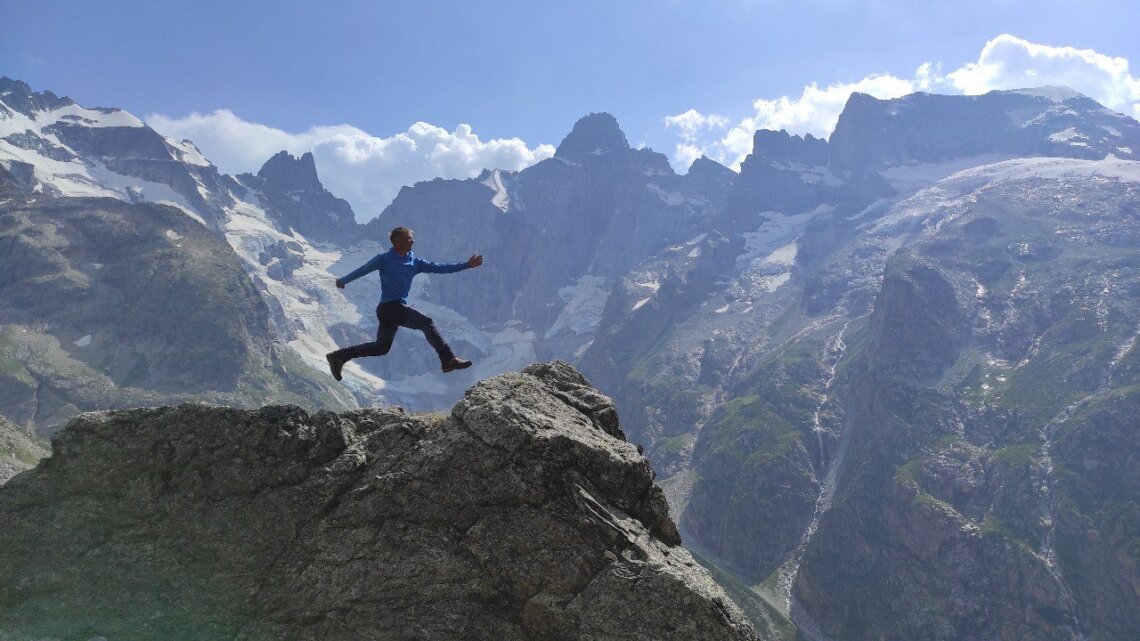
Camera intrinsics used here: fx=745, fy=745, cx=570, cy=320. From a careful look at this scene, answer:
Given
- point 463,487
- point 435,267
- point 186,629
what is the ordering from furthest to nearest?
1. point 435,267
2. point 463,487
3. point 186,629

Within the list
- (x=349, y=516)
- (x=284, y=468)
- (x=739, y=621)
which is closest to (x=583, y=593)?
(x=739, y=621)

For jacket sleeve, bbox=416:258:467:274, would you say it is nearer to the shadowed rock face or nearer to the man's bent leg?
the man's bent leg

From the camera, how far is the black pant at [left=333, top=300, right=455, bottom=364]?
18953mm

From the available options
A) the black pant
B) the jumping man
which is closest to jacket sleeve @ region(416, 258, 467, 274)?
the jumping man

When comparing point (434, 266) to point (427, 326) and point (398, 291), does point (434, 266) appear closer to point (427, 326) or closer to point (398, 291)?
point (398, 291)

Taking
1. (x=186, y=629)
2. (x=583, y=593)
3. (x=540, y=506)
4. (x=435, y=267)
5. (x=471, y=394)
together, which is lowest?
(x=186, y=629)

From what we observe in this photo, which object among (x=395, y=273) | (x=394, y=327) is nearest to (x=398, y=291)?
(x=395, y=273)

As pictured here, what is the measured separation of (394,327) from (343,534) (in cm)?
566

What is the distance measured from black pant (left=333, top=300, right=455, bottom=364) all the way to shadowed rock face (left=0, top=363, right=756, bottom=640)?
2.28 meters

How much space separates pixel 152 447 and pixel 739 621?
13468mm

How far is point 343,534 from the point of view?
16.0 meters

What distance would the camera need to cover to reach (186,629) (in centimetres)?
1495

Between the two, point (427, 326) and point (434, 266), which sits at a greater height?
point (434, 266)

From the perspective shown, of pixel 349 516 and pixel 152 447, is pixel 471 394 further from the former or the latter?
pixel 152 447
